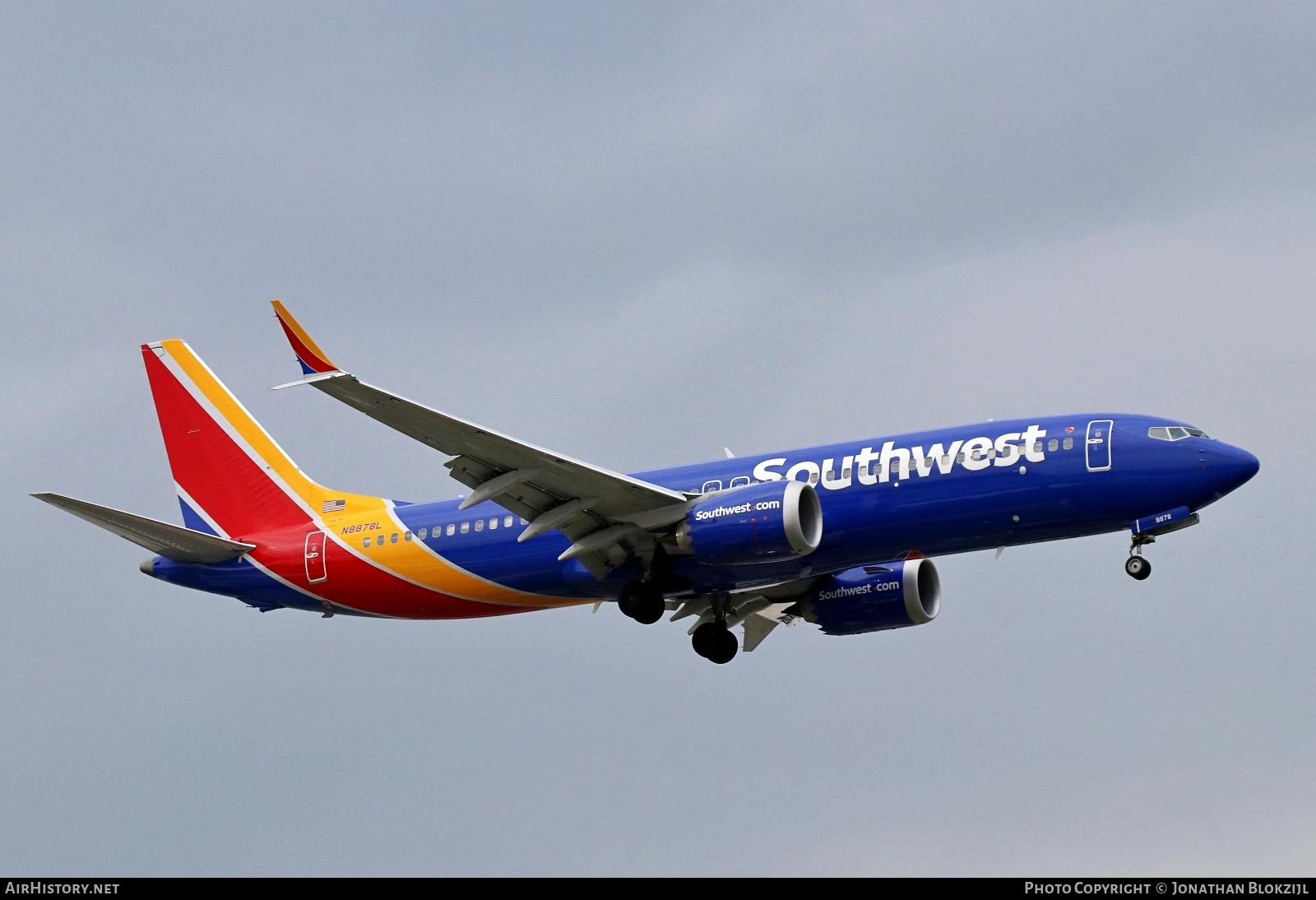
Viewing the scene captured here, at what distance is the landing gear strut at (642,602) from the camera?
37219mm

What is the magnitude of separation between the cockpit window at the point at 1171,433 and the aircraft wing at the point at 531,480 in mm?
9647

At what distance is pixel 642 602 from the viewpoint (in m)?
37.2

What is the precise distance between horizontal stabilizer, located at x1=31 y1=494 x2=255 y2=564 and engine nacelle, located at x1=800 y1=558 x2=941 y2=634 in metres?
13.7

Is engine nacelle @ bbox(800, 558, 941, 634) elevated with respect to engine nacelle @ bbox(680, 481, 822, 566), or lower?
elevated

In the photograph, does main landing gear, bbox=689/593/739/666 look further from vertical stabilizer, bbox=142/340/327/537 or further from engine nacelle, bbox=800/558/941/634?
vertical stabilizer, bbox=142/340/327/537

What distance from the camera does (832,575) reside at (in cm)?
4203

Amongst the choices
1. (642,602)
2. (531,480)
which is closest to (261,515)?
(531,480)

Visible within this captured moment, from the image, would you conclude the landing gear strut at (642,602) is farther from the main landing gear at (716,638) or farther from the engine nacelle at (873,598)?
the engine nacelle at (873,598)

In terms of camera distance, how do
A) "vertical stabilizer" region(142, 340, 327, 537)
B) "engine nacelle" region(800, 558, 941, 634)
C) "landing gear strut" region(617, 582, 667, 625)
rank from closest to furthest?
"landing gear strut" region(617, 582, 667, 625) < "engine nacelle" region(800, 558, 941, 634) < "vertical stabilizer" region(142, 340, 327, 537)

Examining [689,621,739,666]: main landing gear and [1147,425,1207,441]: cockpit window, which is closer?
[1147,425,1207,441]: cockpit window

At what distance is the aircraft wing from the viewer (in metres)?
32.2

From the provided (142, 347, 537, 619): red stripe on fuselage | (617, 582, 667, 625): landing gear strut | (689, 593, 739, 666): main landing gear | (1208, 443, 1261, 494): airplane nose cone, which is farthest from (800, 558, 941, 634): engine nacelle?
(1208, 443, 1261, 494): airplane nose cone

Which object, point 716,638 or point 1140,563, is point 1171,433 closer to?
point 1140,563
